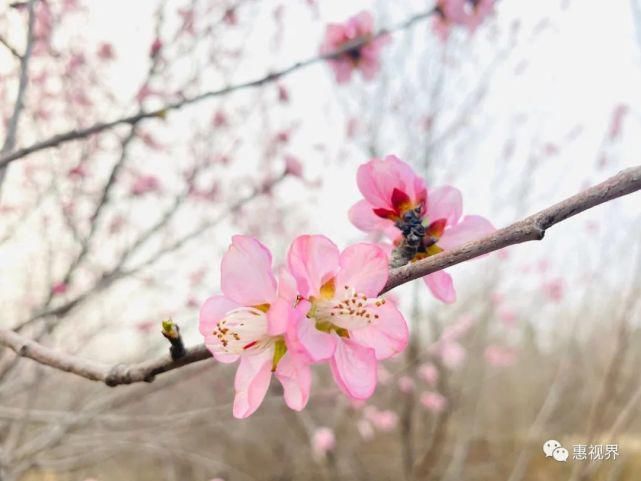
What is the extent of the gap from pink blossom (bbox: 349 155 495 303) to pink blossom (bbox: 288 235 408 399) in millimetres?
94

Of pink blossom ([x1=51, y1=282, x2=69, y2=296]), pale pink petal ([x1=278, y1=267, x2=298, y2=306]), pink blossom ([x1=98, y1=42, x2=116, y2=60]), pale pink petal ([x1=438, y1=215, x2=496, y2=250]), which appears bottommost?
pale pink petal ([x1=278, y1=267, x2=298, y2=306])

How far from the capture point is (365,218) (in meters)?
0.64

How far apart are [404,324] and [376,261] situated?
7 cm

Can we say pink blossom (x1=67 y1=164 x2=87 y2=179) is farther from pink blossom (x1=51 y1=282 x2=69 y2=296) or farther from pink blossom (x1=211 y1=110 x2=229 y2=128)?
pink blossom (x1=211 y1=110 x2=229 y2=128)

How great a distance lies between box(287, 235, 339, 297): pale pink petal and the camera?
50 cm

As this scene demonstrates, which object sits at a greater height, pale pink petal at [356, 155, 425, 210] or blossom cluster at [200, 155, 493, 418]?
pale pink petal at [356, 155, 425, 210]

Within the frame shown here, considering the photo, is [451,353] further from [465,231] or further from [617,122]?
[465,231]

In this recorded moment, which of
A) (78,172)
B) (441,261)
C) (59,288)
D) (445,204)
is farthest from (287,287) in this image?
(78,172)

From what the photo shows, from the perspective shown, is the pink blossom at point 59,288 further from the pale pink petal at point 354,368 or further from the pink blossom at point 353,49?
the pale pink petal at point 354,368

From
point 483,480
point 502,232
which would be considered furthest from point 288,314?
point 483,480

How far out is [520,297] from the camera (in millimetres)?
4863

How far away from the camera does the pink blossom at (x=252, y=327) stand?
498 millimetres

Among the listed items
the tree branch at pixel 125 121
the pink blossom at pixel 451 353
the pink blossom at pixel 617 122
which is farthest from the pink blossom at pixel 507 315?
the tree branch at pixel 125 121

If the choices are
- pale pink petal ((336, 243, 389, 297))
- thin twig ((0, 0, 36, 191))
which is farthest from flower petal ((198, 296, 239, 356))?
thin twig ((0, 0, 36, 191))
